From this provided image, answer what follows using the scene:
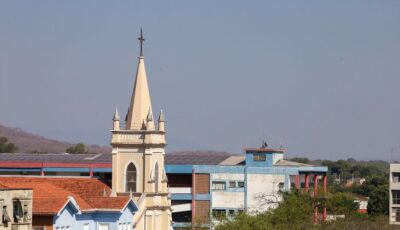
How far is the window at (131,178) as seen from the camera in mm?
103312

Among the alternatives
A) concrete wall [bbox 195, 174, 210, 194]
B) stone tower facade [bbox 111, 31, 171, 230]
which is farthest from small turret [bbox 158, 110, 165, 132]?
concrete wall [bbox 195, 174, 210, 194]

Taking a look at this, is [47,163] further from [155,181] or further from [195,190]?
[155,181]

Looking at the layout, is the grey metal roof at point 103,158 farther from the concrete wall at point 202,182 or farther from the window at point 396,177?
the window at point 396,177

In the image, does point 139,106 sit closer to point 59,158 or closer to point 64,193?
point 64,193

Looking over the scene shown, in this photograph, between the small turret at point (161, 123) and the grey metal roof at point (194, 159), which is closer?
the small turret at point (161, 123)

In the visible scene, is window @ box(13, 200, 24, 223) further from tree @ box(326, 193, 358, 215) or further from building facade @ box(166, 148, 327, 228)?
building facade @ box(166, 148, 327, 228)

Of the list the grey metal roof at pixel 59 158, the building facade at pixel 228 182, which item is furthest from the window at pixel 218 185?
the grey metal roof at pixel 59 158

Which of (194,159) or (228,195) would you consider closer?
(228,195)

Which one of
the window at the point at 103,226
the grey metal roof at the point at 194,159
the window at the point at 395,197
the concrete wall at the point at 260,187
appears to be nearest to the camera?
the window at the point at 103,226

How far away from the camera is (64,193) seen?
86562mm

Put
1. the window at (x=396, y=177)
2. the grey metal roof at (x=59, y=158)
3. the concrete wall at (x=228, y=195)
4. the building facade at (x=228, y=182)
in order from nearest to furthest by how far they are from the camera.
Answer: the building facade at (x=228, y=182) → the concrete wall at (x=228, y=195) → the grey metal roof at (x=59, y=158) → the window at (x=396, y=177)

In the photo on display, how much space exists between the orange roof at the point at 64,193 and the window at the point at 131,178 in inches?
60.3

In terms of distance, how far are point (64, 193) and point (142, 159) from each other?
17.8 m

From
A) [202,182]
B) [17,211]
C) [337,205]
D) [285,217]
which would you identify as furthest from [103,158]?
[17,211]
